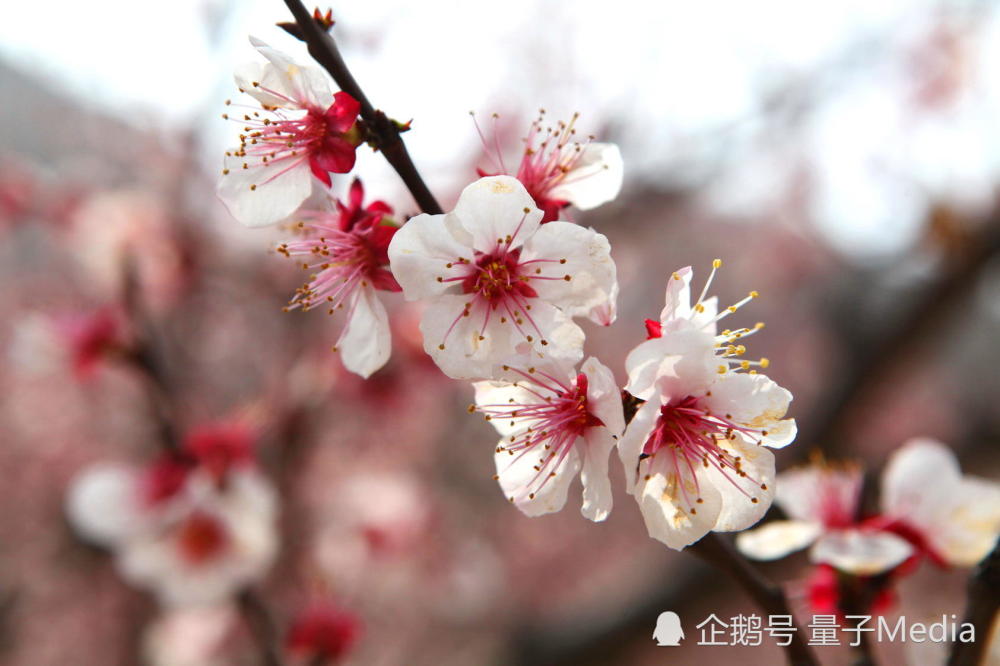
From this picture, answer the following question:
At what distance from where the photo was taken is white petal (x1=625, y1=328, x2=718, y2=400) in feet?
2.01

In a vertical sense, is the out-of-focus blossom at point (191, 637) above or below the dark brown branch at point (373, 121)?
below

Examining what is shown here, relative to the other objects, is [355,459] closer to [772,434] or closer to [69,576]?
[69,576]

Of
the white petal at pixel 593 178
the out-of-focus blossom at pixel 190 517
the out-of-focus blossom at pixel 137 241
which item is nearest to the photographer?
the white petal at pixel 593 178

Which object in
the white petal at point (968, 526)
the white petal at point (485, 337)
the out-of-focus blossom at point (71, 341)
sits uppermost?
the out-of-focus blossom at point (71, 341)

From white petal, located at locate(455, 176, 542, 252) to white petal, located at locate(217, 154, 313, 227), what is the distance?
0.19 metres

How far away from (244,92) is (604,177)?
16.6 inches

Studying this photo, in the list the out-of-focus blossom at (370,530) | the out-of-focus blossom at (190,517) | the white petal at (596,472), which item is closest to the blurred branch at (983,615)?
the white petal at (596,472)

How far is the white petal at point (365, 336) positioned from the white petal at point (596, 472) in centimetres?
23

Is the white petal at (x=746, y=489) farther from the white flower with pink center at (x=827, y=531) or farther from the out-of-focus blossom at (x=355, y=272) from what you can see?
the out-of-focus blossom at (x=355, y=272)

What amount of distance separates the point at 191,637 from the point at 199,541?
Answer: 1.55 meters

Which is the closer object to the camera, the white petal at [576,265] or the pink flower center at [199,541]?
the white petal at [576,265]

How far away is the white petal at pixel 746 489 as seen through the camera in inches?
26.4

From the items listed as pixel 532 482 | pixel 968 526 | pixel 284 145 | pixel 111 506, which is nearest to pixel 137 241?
pixel 111 506

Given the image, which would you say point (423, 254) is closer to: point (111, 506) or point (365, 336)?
point (365, 336)
